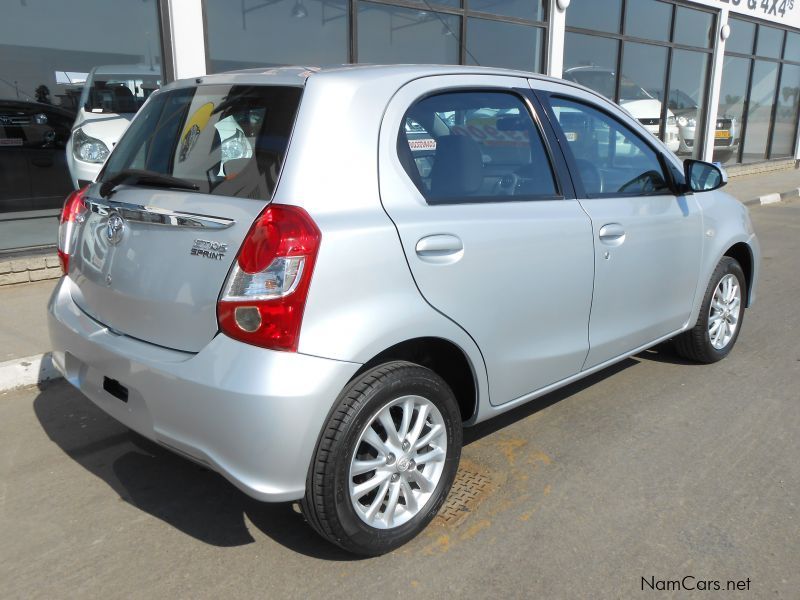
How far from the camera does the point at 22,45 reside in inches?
273

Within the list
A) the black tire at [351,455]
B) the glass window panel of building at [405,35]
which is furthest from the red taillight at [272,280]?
the glass window panel of building at [405,35]

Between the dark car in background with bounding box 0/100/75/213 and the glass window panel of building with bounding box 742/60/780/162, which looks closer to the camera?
the dark car in background with bounding box 0/100/75/213

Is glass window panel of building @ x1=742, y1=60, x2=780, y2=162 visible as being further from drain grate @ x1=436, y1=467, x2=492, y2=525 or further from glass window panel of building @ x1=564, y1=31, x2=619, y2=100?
drain grate @ x1=436, y1=467, x2=492, y2=525

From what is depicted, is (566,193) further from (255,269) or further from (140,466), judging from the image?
(140,466)

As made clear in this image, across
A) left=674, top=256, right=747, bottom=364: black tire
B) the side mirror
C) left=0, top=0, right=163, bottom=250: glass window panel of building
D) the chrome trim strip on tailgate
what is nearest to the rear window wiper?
the chrome trim strip on tailgate

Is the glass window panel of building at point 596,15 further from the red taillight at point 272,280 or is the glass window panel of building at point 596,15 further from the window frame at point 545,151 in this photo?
the red taillight at point 272,280

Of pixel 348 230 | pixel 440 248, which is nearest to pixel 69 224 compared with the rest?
pixel 348 230

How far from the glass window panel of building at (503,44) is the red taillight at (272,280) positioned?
8641mm

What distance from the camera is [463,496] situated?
2881 millimetres

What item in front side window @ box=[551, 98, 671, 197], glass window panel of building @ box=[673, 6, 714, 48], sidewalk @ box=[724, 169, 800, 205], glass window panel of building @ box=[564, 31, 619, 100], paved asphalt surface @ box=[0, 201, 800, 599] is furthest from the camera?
glass window panel of building @ box=[673, 6, 714, 48]

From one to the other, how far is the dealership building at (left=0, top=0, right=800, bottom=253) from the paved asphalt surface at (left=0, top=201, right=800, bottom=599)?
4154 mm

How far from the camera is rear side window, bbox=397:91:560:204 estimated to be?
256cm

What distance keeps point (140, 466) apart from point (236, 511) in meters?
0.63

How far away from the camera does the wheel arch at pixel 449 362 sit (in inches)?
100
